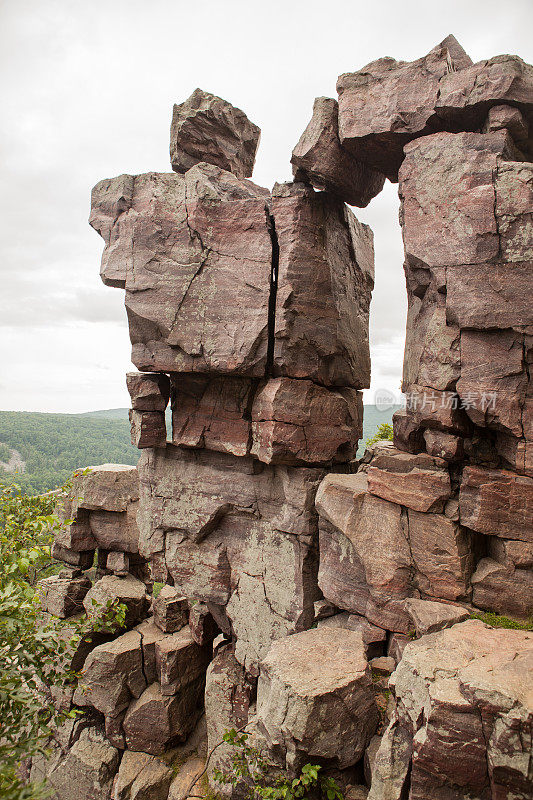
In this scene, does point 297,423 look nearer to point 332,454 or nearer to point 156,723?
point 332,454

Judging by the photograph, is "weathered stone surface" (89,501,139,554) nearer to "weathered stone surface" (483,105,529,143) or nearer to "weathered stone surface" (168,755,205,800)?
"weathered stone surface" (168,755,205,800)

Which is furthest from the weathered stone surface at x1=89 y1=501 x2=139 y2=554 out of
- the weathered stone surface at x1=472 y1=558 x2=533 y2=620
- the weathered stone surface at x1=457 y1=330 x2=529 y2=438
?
the weathered stone surface at x1=457 y1=330 x2=529 y2=438

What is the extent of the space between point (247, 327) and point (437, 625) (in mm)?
5996

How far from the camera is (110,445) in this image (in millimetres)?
65312

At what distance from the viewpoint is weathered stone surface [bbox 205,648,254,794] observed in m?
10.7

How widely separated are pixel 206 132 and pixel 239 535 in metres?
9.31

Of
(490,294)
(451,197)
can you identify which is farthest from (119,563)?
(451,197)

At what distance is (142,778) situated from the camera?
11992 mm

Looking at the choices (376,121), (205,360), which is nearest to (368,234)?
(376,121)

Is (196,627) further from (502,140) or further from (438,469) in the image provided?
(502,140)

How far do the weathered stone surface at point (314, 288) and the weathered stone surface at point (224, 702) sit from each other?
7078 mm

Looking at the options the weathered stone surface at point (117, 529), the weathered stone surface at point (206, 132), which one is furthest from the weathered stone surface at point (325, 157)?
the weathered stone surface at point (117, 529)

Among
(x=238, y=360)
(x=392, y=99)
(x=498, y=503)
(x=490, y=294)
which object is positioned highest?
(x=392, y=99)

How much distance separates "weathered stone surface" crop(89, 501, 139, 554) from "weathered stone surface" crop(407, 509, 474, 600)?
33.9ft
